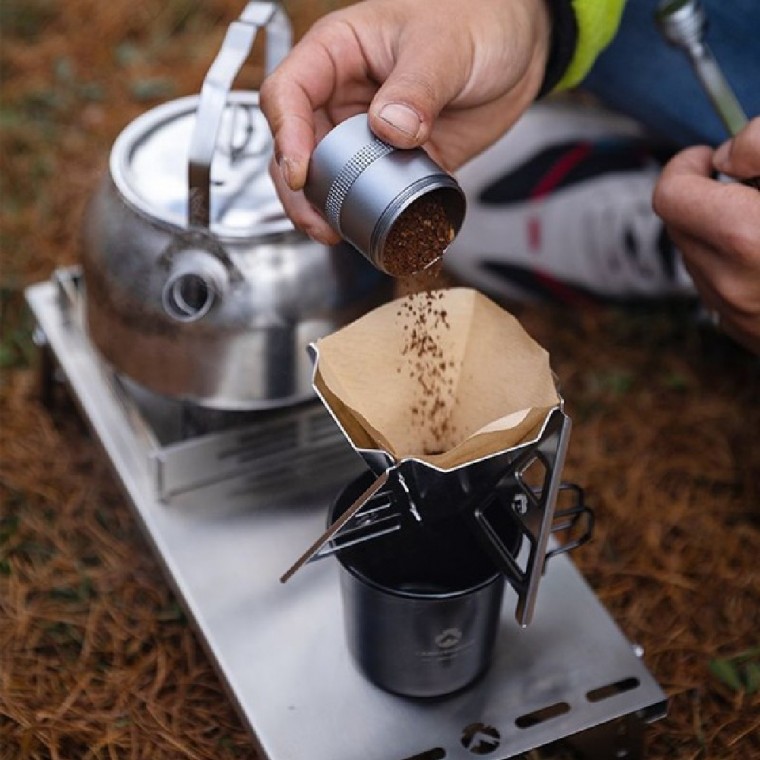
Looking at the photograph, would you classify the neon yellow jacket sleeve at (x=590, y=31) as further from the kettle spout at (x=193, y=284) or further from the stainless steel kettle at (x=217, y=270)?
the kettle spout at (x=193, y=284)

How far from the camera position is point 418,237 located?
1060 millimetres

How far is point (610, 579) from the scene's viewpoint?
142 cm

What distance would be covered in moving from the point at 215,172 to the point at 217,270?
0.11 meters

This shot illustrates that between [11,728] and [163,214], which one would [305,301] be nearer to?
[163,214]

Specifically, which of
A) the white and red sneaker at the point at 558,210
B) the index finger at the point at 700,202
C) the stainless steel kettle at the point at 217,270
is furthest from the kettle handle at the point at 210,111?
the white and red sneaker at the point at 558,210

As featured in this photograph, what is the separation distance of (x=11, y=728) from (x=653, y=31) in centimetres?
104

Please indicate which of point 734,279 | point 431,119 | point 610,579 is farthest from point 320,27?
point 610,579

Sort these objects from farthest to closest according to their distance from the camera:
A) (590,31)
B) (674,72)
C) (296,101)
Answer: (674,72) < (590,31) < (296,101)

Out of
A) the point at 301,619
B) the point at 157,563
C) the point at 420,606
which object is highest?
the point at 420,606

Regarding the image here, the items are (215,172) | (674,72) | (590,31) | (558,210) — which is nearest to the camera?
(215,172)

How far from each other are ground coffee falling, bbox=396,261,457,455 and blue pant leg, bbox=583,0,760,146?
507 mm

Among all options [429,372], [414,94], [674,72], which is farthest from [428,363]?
[674,72]

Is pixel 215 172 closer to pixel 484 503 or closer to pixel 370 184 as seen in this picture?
pixel 370 184

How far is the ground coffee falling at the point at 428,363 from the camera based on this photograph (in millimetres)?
1113
